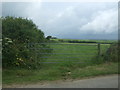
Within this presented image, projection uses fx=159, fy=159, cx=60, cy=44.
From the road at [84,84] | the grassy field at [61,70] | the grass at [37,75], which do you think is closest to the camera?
the road at [84,84]

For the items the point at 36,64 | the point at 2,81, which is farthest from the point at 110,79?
the point at 2,81

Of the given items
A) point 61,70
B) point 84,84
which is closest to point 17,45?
point 61,70

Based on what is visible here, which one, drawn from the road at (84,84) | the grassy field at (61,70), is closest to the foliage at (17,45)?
the grassy field at (61,70)

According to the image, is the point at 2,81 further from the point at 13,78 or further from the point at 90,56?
the point at 90,56

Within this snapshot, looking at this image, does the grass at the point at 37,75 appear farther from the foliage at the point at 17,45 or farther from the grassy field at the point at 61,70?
the foliage at the point at 17,45

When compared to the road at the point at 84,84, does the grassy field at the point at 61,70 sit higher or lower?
higher

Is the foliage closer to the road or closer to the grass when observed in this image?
the grass

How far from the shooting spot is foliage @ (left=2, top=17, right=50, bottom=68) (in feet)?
21.9

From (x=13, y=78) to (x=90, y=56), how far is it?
447 cm

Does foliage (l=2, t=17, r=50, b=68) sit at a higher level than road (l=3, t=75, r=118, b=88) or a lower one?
higher

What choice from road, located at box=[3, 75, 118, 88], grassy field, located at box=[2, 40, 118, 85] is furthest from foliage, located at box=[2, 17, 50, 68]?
road, located at box=[3, 75, 118, 88]

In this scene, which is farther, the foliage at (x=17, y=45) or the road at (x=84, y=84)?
the foliage at (x=17, y=45)

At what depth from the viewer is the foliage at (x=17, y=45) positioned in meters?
6.67

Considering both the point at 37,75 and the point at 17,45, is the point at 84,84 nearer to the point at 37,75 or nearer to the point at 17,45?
the point at 37,75
